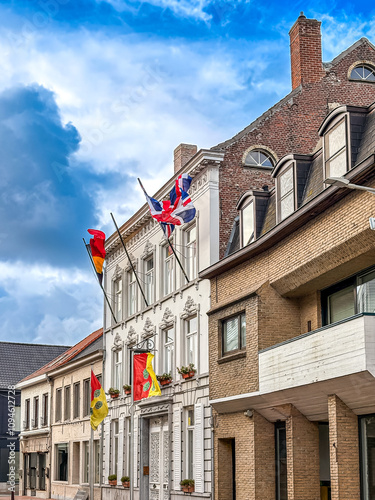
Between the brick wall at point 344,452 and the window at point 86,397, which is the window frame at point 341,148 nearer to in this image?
the brick wall at point 344,452

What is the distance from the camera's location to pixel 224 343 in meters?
26.3

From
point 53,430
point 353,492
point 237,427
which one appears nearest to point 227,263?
point 237,427

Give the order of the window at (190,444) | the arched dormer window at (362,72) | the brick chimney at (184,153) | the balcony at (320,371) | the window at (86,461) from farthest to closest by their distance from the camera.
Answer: the window at (86,461) → the brick chimney at (184,153) → the arched dormer window at (362,72) → the window at (190,444) → the balcony at (320,371)

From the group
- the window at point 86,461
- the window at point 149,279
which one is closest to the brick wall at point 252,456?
the window at point 149,279

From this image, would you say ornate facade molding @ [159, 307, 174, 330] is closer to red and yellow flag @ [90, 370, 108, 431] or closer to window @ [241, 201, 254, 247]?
red and yellow flag @ [90, 370, 108, 431]

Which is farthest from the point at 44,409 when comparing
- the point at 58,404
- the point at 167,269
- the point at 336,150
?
the point at 336,150

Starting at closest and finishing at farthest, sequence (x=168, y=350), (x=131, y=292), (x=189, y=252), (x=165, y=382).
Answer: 1. (x=189, y=252)
2. (x=165, y=382)
3. (x=168, y=350)
4. (x=131, y=292)

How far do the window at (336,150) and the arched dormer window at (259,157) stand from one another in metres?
7.28

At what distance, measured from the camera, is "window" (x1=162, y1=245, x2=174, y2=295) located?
3234cm

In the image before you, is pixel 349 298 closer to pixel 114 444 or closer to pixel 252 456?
pixel 252 456

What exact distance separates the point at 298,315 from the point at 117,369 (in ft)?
54.3

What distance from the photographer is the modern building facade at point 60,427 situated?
4209 cm

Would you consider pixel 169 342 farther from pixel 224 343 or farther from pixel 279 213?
pixel 279 213

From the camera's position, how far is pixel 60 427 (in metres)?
46.4
